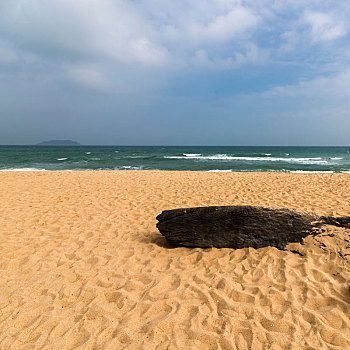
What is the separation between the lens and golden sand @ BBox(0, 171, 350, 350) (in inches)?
96.7

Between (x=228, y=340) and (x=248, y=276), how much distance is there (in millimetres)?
1120

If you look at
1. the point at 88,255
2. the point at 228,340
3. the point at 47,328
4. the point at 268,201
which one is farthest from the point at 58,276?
the point at 268,201

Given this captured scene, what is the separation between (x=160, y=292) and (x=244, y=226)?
5.98 feet

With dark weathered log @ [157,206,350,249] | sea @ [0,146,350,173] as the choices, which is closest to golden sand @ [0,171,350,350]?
dark weathered log @ [157,206,350,249]

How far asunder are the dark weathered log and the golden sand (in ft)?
0.48

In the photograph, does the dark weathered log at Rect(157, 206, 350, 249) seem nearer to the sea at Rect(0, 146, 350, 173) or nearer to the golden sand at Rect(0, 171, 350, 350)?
the golden sand at Rect(0, 171, 350, 350)

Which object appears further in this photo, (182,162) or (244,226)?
(182,162)

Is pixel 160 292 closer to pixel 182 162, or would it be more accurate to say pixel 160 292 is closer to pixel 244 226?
pixel 244 226

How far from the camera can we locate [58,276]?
3.58 meters

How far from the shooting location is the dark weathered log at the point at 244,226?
3.93 meters

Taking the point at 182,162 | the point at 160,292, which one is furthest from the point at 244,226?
the point at 182,162

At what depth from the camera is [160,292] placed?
3.16 metres

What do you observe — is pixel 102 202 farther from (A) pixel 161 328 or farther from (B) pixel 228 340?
(B) pixel 228 340

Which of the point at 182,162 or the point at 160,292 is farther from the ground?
the point at 160,292
